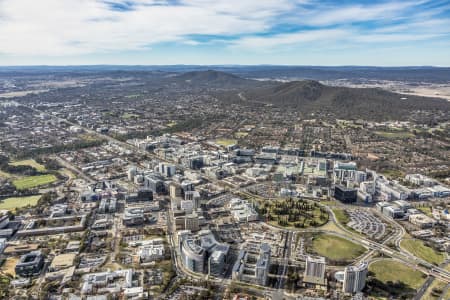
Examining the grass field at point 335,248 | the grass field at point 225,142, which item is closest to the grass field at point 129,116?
the grass field at point 225,142

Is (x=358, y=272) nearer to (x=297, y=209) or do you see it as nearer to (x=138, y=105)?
(x=297, y=209)

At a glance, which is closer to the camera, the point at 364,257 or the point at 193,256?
the point at 193,256

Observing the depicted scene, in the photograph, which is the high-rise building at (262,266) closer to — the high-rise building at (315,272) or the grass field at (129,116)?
the high-rise building at (315,272)

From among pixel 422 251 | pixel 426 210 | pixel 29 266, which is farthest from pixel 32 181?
pixel 426 210

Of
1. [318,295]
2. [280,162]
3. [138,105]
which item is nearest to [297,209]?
[318,295]

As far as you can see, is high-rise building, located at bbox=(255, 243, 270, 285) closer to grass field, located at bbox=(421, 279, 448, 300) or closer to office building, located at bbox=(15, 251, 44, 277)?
grass field, located at bbox=(421, 279, 448, 300)

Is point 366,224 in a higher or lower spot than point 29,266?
lower

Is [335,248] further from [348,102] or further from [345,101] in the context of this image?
[345,101]

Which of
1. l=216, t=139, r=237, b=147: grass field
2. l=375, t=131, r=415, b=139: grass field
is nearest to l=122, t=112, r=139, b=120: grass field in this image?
l=216, t=139, r=237, b=147: grass field
